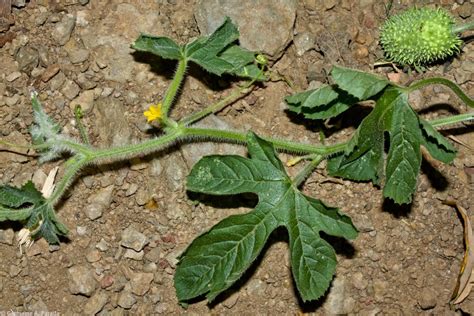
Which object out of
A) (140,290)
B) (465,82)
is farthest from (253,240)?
(465,82)

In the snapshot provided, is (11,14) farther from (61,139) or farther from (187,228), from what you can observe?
(187,228)

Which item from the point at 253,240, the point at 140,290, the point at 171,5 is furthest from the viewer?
the point at 171,5

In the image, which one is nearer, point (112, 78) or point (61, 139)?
point (61, 139)

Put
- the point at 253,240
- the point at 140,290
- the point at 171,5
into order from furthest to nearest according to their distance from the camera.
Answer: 1. the point at 171,5
2. the point at 140,290
3. the point at 253,240

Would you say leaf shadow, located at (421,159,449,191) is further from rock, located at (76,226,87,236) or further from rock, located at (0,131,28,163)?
rock, located at (0,131,28,163)

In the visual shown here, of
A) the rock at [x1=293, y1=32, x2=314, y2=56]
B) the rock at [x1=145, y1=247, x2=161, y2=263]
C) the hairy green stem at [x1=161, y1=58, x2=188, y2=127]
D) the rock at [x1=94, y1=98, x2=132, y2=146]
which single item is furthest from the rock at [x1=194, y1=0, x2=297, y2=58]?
the rock at [x1=145, y1=247, x2=161, y2=263]

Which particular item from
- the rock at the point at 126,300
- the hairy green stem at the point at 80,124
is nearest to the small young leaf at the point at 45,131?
the hairy green stem at the point at 80,124

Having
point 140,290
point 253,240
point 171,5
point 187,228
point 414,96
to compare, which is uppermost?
Answer: point 171,5
